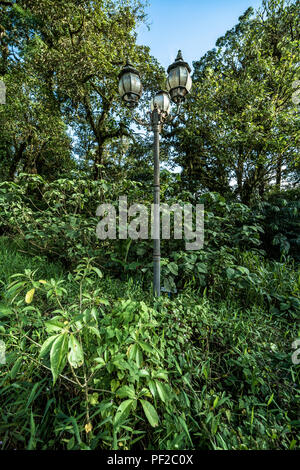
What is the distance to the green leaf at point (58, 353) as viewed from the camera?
73 centimetres

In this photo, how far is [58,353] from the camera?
770 millimetres

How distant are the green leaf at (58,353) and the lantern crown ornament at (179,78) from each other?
2560 mm

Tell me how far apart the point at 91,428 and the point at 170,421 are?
0.41 metres

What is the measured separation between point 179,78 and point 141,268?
2219 mm

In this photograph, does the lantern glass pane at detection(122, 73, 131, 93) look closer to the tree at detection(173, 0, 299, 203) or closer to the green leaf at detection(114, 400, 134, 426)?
the green leaf at detection(114, 400, 134, 426)

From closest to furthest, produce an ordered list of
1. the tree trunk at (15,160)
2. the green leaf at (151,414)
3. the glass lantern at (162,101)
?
the green leaf at (151,414)
the glass lantern at (162,101)
the tree trunk at (15,160)

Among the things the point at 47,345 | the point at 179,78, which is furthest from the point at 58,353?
the point at 179,78

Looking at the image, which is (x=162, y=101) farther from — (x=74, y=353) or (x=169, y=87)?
(x=74, y=353)

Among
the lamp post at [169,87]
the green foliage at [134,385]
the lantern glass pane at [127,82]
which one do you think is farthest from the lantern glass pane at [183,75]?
the green foliage at [134,385]

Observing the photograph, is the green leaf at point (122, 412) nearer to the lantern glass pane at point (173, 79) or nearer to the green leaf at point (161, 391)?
the green leaf at point (161, 391)

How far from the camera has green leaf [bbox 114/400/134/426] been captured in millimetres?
938

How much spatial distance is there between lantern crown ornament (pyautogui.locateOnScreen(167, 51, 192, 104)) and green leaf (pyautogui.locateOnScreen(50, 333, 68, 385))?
8.40 ft
